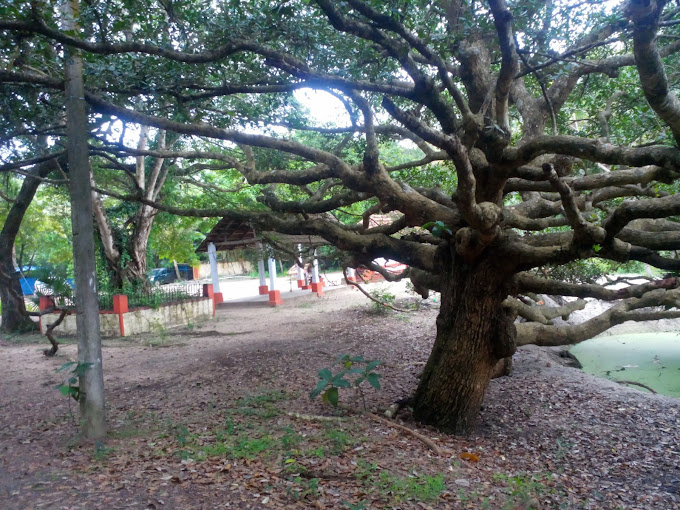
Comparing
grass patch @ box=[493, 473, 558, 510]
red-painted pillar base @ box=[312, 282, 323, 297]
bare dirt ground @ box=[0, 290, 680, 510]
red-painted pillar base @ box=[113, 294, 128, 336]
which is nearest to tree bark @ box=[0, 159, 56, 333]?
red-painted pillar base @ box=[113, 294, 128, 336]

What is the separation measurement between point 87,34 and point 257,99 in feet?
12.8

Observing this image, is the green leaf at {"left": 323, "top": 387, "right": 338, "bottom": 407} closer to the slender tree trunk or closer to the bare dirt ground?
the bare dirt ground

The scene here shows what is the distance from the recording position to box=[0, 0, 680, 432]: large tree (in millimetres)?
4965

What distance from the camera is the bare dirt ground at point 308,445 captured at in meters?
4.11

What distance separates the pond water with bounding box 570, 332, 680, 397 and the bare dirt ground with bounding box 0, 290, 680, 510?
311cm

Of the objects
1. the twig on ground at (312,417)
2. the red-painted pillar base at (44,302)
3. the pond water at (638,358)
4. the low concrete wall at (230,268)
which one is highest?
the low concrete wall at (230,268)

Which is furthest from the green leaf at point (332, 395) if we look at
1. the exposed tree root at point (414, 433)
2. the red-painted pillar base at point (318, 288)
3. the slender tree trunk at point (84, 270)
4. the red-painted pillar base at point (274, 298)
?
the red-painted pillar base at point (318, 288)

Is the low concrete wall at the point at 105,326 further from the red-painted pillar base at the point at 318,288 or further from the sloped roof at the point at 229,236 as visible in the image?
the red-painted pillar base at the point at 318,288

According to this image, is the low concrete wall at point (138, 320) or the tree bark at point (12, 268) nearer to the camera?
the low concrete wall at point (138, 320)

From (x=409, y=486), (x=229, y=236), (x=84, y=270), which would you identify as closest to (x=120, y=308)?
(x=229, y=236)

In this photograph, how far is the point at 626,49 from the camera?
7723mm

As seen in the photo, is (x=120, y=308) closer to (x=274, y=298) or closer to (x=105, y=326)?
(x=105, y=326)

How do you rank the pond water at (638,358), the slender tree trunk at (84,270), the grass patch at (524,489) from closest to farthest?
the grass patch at (524,489) → the slender tree trunk at (84,270) → the pond water at (638,358)

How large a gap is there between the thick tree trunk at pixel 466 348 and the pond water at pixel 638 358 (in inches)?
260
